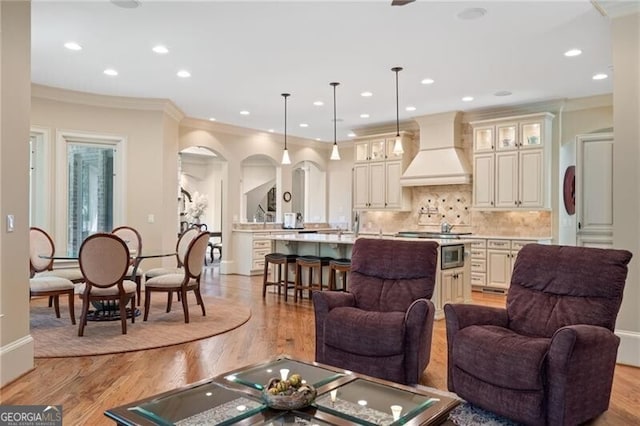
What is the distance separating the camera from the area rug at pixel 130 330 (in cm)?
413

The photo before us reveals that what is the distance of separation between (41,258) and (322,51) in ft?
13.0

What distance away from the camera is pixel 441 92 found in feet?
21.4

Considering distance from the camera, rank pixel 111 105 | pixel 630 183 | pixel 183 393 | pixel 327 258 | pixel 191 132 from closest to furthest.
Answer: pixel 183 393 < pixel 630 183 < pixel 327 258 < pixel 111 105 < pixel 191 132

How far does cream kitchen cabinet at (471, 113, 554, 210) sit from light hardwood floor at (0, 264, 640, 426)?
9.78 ft

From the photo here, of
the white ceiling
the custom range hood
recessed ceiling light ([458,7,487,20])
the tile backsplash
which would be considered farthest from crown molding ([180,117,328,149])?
recessed ceiling light ([458,7,487,20])

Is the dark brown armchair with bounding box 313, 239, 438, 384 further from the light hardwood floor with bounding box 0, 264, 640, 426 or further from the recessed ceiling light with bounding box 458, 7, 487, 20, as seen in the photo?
the recessed ceiling light with bounding box 458, 7, 487, 20

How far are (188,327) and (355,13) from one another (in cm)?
349

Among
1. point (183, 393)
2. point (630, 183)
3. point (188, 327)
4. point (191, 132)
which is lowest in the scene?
point (188, 327)

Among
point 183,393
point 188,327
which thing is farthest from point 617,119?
point 188,327

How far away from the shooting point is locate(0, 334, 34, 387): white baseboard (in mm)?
3230

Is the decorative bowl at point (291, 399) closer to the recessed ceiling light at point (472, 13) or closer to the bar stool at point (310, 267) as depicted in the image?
the recessed ceiling light at point (472, 13)

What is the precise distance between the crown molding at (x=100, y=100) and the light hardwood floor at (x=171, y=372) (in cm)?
382

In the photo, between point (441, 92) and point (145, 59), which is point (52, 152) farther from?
point (441, 92)

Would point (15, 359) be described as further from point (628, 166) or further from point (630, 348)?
point (628, 166)
